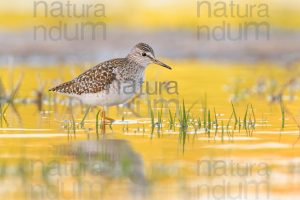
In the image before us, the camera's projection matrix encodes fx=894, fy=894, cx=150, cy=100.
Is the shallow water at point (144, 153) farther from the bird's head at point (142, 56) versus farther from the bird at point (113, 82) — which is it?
the bird's head at point (142, 56)

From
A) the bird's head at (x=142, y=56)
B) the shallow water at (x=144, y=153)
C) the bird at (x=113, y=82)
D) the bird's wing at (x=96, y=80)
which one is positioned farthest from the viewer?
the bird's head at (x=142, y=56)

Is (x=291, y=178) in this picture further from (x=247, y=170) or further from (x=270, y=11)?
(x=270, y=11)

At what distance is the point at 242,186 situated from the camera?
8.75m

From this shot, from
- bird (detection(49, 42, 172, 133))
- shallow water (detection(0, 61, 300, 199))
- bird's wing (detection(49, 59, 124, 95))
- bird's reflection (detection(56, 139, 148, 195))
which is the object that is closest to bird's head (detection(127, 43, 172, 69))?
bird (detection(49, 42, 172, 133))

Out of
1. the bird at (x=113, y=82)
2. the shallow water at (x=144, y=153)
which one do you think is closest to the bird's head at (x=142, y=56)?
the bird at (x=113, y=82)

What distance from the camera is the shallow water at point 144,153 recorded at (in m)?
8.61

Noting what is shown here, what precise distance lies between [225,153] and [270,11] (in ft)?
59.1

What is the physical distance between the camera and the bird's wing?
44.9 ft

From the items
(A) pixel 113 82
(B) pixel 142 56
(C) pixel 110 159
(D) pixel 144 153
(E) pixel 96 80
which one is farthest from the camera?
(B) pixel 142 56


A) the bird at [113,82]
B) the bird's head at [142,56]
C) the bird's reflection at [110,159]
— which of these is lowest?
the bird's reflection at [110,159]

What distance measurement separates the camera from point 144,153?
10.7m

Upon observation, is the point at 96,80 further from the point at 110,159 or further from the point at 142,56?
the point at 110,159

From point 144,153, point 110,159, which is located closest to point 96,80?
point 144,153

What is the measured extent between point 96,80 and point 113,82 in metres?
0.31
